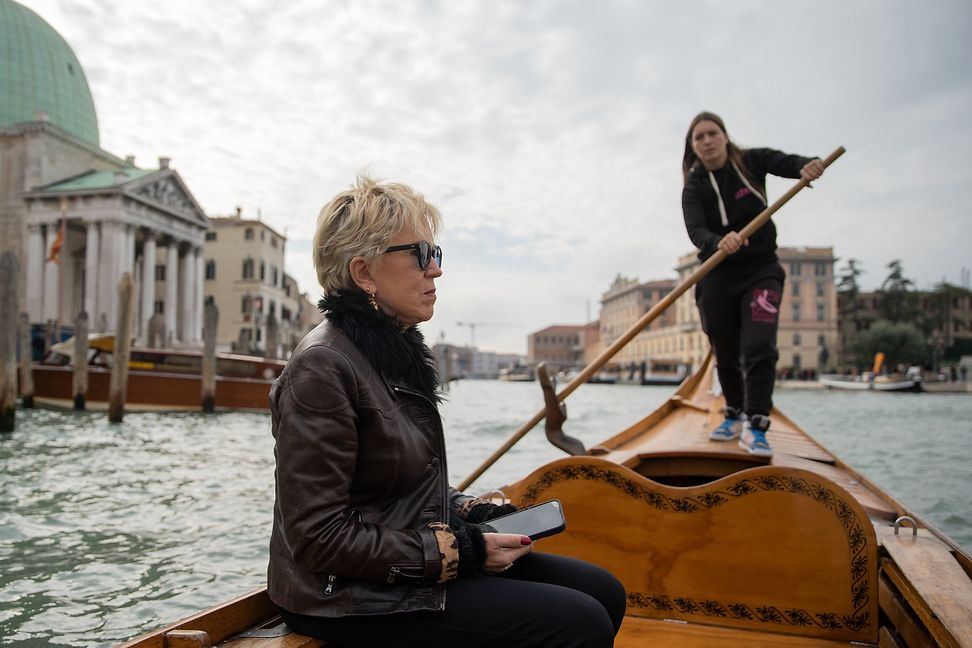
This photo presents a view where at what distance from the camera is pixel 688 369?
47.4 meters

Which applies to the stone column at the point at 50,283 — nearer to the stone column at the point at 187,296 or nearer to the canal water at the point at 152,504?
the stone column at the point at 187,296

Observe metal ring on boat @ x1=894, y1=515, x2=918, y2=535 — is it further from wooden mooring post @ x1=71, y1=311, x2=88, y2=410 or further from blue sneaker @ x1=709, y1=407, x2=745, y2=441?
wooden mooring post @ x1=71, y1=311, x2=88, y2=410

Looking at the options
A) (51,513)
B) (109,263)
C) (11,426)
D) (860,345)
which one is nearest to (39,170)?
(109,263)

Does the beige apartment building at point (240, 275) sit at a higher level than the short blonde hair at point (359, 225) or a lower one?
higher

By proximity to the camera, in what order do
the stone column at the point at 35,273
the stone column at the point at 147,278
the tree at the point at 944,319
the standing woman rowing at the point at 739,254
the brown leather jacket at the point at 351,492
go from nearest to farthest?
the brown leather jacket at the point at 351,492, the standing woman rowing at the point at 739,254, the stone column at the point at 35,273, the stone column at the point at 147,278, the tree at the point at 944,319

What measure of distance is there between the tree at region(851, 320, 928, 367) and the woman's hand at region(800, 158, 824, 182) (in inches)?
1724

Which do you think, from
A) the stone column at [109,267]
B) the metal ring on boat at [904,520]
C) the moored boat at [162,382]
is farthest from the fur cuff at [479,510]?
the stone column at [109,267]

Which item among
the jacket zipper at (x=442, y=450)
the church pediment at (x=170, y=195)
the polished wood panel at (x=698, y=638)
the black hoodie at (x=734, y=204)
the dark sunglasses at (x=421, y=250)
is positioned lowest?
the polished wood panel at (x=698, y=638)

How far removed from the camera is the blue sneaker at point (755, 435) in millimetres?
2488

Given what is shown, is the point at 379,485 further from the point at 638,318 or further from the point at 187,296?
the point at 638,318

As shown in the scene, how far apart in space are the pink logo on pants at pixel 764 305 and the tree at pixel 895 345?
43.6 metres

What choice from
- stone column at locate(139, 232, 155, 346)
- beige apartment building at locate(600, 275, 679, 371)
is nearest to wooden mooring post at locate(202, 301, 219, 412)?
stone column at locate(139, 232, 155, 346)

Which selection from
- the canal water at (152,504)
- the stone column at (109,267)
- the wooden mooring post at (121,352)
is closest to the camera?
the canal water at (152,504)

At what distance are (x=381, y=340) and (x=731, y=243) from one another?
1.75 meters
